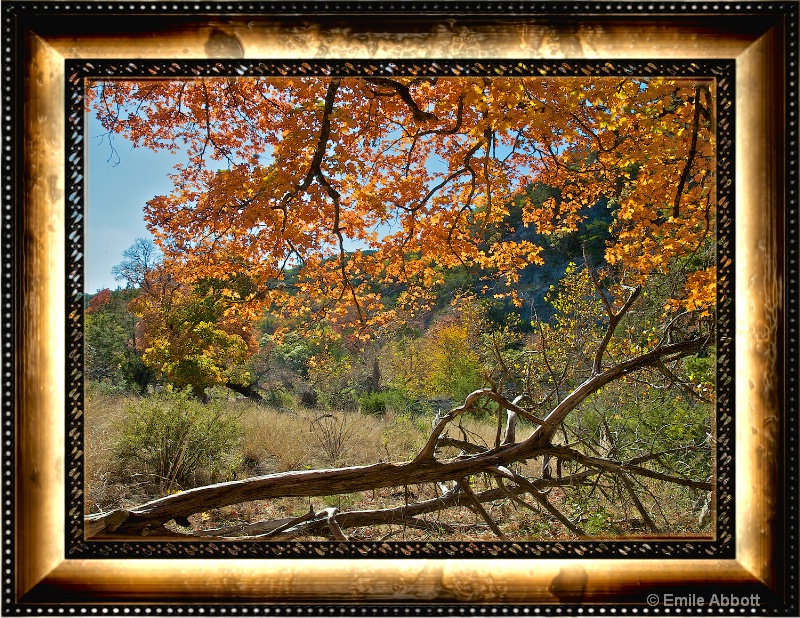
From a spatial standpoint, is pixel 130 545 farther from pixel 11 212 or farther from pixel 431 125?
pixel 431 125

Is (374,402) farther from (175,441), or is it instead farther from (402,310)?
(175,441)

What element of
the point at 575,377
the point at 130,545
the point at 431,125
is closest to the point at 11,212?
the point at 130,545

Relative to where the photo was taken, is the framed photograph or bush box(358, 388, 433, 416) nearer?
the framed photograph

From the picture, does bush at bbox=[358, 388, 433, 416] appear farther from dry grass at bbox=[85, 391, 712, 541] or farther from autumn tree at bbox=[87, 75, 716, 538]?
autumn tree at bbox=[87, 75, 716, 538]

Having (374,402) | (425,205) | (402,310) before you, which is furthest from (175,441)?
(425,205)

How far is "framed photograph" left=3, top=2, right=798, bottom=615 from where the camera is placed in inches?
56.5

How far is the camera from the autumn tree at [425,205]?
1623 millimetres

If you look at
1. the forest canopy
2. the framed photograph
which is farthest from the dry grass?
the forest canopy

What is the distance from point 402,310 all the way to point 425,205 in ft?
1.46

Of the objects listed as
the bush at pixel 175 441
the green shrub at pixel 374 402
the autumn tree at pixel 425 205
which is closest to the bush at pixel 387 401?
the green shrub at pixel 374 402

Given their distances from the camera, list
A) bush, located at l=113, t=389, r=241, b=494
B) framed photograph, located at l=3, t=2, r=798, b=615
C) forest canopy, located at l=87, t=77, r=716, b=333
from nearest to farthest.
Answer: framed photograph, located at l=3, t=2, r=798, b=615, forest canopy, located at l=87, t=77, r=716, b=333, bush, located at l=113, t=389, r=241, b=494

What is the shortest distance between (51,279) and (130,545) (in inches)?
37.3

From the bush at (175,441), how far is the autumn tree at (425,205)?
13 cm

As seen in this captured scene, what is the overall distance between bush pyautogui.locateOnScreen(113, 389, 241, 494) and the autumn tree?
126 mm
